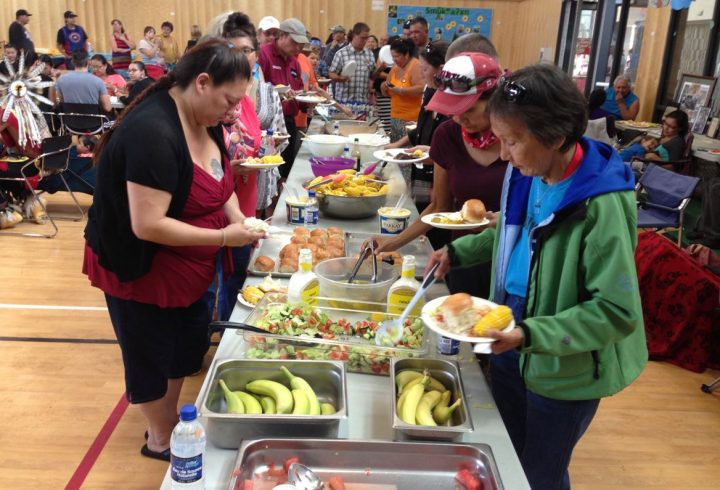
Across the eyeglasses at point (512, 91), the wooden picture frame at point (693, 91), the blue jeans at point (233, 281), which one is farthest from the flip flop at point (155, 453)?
the wooden picture frame at point (693, 91)

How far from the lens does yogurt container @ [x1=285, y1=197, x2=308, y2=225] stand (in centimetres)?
273

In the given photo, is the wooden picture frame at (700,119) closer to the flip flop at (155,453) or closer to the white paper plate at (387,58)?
the white paper plate at (387,58)

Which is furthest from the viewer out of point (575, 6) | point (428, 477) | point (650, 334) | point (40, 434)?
point (575, 6)

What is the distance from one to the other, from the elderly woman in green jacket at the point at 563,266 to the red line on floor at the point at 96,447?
1728 millimetres

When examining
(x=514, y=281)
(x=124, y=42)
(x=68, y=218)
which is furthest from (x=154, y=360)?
(x=124, y=42)

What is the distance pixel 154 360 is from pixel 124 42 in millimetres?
10780

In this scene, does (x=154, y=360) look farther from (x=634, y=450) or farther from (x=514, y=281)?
(x=634, y=450)

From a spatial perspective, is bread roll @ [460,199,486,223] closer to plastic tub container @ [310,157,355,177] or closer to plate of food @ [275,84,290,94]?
plastic tub container @ [310,157,355,177]

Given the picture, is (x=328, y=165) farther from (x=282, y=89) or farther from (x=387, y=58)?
(x=387, y=58)

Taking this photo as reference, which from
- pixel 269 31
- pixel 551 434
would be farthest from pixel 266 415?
pixel 269 31

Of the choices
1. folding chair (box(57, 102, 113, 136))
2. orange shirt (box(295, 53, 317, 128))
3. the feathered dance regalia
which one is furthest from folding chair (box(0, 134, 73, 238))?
orange shirt (box(295, 53, 317, 128))

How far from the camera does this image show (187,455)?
3.65ft

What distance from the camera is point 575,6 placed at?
10.7 meters

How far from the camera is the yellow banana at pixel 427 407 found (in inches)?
53.6
